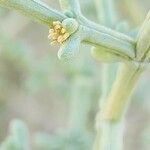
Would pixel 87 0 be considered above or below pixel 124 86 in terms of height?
above

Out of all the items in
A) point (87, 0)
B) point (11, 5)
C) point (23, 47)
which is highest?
point (23, 47)

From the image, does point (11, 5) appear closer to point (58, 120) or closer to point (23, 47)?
point (23, 47)

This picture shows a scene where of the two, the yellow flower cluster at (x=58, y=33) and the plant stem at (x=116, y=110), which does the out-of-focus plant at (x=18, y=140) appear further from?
the yellow flower cluster at (x=58, y=33)

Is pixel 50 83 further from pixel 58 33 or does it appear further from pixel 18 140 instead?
pixel 58 33

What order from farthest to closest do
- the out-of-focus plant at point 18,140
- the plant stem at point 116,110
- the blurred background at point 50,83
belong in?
1. the blurred background at point 50,83
2. the out-of-focus plant at point 18,140
3. the plant stem at point 116,110

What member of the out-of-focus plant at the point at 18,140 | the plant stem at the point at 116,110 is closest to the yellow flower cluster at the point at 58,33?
the plant stem at the point at 116,110

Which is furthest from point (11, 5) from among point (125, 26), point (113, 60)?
point (125, 26)
